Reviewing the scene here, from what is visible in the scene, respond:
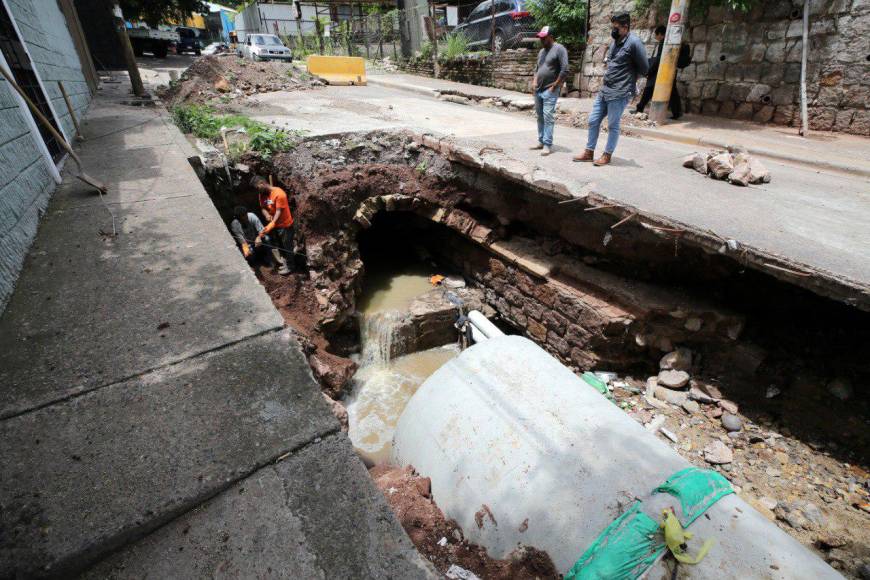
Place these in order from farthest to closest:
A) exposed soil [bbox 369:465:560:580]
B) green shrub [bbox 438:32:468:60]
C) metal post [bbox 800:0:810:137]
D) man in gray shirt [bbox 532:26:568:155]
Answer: green shrub [bbox 438:32:468:60], metal post [bbox 800:0:810:137], man in gray shirt [bbox 532:26:568:155], exposed soil [bbox 369:465:560:580]

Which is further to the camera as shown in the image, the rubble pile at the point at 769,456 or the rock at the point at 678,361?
the rock at the point at 678,361

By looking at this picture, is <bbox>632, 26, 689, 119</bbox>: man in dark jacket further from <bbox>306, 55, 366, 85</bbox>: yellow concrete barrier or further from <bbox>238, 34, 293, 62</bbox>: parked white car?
<bbox>238, 34, 293, 62</bbox>: parked white car

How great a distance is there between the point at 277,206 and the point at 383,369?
303 cm

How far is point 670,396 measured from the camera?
4.77m

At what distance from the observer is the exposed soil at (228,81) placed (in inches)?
408

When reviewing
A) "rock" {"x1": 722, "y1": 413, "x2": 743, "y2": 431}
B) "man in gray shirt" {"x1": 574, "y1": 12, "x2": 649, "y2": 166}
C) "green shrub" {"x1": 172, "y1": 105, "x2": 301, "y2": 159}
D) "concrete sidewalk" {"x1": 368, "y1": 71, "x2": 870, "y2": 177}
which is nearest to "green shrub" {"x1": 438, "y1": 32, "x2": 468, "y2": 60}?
"concrete sidewalk" {"x1": 368, "y1": 71, "x2": 870, "y2": 177}

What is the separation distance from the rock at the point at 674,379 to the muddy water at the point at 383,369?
3203 mm

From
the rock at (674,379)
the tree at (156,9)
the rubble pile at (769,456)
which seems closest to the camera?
the rubble pile at (769,456)

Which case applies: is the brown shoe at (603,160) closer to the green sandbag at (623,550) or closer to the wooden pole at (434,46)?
the green sandbag at (623,550)

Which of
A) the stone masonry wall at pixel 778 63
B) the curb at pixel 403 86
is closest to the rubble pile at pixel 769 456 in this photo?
the stone masonry wall at pixel 778 63

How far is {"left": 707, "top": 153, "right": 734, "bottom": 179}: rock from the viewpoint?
5.18 meters

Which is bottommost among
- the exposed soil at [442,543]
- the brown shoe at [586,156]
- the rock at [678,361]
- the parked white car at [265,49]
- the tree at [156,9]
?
the rock at [678,361]

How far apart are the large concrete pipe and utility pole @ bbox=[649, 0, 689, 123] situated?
23.4 feet

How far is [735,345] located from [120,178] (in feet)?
23.9
